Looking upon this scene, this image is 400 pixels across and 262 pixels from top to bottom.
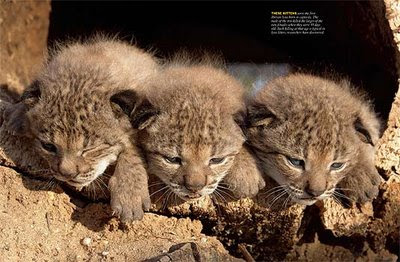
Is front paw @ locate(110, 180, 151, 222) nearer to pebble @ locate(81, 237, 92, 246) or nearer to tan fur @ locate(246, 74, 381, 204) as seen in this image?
pebble @ locate(81, 237, 92, 246)

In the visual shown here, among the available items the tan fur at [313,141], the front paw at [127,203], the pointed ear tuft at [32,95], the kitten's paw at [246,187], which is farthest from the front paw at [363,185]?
the pointed ear tuft at [32,95]

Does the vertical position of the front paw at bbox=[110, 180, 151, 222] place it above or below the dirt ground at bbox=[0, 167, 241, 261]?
above

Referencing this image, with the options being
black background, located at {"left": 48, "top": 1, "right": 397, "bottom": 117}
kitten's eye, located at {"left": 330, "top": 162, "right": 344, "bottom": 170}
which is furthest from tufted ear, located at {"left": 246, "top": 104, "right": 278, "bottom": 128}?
black background, located at {"left": 48, "top": 1, "right": 397, "bottom": 117}

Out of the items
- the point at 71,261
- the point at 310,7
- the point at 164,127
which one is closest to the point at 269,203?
the point at 164,127

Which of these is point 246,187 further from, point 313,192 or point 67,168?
point 67,168

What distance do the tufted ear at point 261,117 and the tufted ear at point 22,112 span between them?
4.10 feet

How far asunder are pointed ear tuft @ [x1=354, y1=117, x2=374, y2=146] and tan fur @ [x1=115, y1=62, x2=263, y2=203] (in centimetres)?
65

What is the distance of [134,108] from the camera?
3715 millimetres

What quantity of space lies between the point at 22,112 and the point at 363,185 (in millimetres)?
2116

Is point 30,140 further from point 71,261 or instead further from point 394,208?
point 394,208

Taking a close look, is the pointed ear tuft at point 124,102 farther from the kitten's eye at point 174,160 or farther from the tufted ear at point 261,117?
the tufted ear at point 261,117

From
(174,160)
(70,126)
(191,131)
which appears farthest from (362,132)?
(70,126)

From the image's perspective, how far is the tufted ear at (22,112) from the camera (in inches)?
149

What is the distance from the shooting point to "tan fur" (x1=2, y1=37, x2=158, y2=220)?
3650 millimetres
